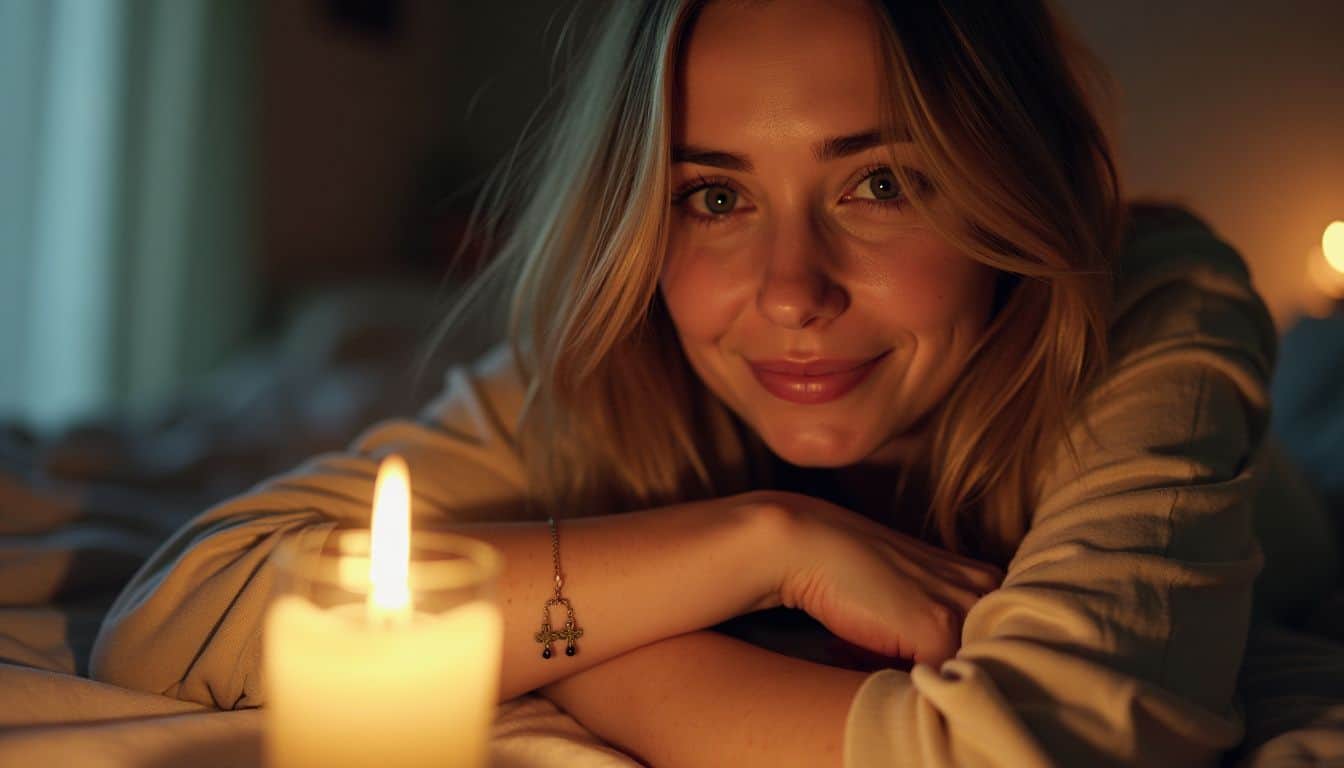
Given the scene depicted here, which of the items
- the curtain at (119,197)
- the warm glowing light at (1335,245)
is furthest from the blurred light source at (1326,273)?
the curtain at (119,197)

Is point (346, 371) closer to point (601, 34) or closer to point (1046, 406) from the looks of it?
point (601, 34)

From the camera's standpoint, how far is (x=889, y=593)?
3.44ft

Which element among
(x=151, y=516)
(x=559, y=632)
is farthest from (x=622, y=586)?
(x=151, y=516)

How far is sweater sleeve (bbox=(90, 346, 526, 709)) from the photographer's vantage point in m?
1.05

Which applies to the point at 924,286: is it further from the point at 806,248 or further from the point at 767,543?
the point at 767,543

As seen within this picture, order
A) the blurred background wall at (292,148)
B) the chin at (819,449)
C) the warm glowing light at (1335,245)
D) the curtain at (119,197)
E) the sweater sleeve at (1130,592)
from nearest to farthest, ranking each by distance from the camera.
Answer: the sweater sleeve at (1130,592) < the chin at (819,449) < the warm glowing light at (1335,245) < the blurred background wall at (292,148) < the curtain at (119,197)

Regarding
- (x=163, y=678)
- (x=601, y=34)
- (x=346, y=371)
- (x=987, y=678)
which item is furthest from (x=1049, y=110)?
(x=346, y=371)

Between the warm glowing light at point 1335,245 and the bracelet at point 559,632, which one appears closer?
the bracelet at point 559,632

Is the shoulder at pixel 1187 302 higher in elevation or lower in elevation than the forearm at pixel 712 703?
higher

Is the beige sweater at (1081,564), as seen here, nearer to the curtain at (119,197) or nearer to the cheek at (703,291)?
the cheek at (703,291)

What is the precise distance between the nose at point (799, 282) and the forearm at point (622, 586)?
216 millimetres

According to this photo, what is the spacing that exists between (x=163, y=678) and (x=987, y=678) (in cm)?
76

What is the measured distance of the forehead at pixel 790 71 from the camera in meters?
1.13

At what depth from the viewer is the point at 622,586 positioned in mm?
1059
